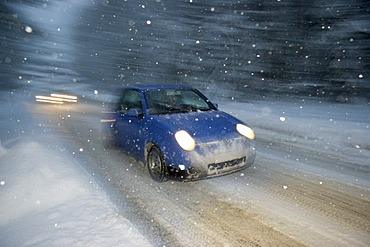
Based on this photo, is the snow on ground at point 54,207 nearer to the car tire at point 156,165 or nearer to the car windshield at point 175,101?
the car tire at point 156,165

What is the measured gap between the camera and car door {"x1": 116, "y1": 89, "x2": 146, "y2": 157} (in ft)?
18.7

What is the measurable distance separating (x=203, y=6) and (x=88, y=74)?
107 feet

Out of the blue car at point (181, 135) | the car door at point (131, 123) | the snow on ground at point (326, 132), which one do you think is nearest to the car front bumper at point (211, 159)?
the blue car at point (181, 135)

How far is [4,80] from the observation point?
4491 cm

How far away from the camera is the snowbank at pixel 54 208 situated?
341 cm

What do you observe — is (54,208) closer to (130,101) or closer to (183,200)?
(183,200)

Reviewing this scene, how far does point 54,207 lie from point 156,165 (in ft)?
5.79

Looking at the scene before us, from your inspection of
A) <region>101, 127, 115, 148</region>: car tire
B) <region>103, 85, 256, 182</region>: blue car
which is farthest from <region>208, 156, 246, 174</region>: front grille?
<region>101, 127, 115, 148</region>: car tire

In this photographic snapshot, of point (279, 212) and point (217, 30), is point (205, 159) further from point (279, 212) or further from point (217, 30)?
point (217, 30)

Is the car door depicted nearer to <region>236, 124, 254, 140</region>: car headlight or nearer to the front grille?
the front grille

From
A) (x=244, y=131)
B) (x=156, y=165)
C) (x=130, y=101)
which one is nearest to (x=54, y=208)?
(x=156, y=165)

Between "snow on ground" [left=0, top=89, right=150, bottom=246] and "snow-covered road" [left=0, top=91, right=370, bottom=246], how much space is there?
14 mm

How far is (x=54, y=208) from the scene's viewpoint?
4215 mm

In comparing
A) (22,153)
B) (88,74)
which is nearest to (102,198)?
(22,153)
